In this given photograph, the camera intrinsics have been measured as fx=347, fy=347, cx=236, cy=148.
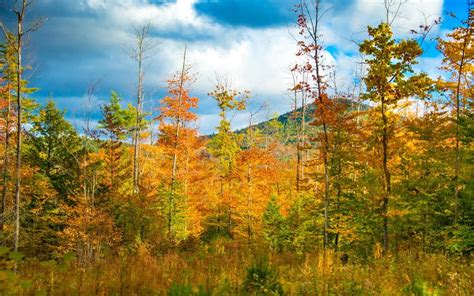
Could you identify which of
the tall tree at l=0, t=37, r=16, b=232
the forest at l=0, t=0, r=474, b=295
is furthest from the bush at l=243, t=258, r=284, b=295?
the tall tree at l=0, t=37, r=16, b=232

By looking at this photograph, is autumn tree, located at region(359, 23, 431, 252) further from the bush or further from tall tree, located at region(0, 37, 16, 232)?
tall tree, located at region(0, 37, 16, 232)

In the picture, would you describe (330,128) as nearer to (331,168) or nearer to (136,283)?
(331,168)

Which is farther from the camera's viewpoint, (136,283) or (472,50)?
(472,50)

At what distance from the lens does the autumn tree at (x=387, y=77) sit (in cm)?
1280

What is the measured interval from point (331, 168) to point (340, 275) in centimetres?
924

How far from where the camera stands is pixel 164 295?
5348 millimetres

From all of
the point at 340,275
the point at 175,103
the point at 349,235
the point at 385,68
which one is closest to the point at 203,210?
the point at 175,103

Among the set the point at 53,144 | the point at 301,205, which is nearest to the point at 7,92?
the point at 53,144

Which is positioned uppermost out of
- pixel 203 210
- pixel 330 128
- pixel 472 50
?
pixel 472 50

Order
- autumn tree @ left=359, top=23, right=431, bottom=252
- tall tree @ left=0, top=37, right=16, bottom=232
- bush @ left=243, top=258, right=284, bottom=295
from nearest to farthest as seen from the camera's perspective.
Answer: bush @ left=243, top=258, right=284, bottom=295 < autumn tree @ left=359, top=23, right=431, bottom=252 < tall tree @ left=0, top=37, right=16, bottom=232

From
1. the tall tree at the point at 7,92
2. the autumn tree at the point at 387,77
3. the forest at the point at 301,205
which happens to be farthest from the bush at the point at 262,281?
the tall tree at the point at 7,92

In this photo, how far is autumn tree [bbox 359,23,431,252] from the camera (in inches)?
504

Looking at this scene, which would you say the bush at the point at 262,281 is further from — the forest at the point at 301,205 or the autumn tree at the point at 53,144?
the autumn tree at the point at 53,144

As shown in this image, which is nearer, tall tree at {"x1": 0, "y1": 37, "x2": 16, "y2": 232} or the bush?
the bush
